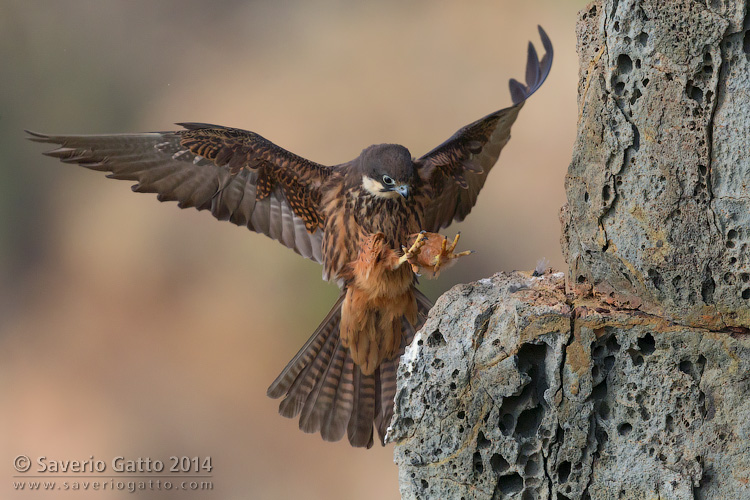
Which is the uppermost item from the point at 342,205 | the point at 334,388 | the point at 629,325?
the point at 342,205

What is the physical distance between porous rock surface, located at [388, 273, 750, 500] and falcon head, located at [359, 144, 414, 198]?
5.05 feet

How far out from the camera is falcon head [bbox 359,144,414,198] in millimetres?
4176

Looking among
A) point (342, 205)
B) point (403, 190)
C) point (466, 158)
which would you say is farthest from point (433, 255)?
point (466, 158)

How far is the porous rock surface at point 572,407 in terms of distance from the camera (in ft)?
8.05

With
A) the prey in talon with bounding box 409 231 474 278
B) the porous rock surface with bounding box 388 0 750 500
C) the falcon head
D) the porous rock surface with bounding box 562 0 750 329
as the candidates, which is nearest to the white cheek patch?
the falcon head

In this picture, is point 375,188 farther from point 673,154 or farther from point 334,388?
point 673,154

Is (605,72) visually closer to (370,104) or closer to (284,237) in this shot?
(284,237)

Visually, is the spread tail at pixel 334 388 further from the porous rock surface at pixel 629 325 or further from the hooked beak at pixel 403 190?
the porous rock surface at pixel 629 325

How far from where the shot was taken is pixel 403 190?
13.6ft

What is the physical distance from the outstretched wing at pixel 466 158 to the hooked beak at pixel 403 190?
261 mm

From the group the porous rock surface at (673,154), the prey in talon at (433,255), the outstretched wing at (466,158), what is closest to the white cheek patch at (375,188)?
the outstretched wing at (466,158)

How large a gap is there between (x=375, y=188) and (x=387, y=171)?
0.14m

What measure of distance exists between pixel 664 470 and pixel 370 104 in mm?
5506

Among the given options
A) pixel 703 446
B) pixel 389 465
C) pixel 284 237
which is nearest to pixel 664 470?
pixel 703 446
